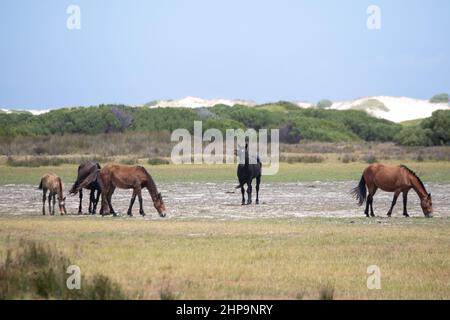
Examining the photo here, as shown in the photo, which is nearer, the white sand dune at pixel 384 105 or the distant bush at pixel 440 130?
the distant bush at pixel 440 130

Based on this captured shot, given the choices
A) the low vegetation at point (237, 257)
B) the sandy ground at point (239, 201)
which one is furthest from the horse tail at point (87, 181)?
the low vegetation at point (237, 257)

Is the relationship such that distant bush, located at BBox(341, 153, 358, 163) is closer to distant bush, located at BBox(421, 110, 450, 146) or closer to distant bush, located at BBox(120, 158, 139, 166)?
distant bush, located at BBox(120, 158, 139, 166)

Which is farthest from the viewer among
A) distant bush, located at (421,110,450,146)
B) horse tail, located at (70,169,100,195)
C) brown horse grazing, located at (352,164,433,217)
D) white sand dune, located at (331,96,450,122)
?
white sand dune, located at (331,96,450,122)

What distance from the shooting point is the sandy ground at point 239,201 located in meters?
26.0

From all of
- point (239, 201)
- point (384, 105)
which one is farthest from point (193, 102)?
point (239, 201)

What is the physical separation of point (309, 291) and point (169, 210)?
46.9ft

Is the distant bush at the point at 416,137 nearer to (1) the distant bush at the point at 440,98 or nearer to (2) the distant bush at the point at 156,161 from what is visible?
(2) the distant bush at the point at 156,161

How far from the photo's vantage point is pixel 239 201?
3092cm

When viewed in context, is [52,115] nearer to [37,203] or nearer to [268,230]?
[37,203]

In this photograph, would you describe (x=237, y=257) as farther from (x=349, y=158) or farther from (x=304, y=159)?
(x=349, y=158)

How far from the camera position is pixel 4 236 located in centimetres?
1841

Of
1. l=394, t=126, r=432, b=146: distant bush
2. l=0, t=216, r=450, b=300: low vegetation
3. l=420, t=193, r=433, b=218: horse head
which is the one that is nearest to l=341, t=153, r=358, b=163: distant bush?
l=394, t=126, r=432, b=146: distant bush

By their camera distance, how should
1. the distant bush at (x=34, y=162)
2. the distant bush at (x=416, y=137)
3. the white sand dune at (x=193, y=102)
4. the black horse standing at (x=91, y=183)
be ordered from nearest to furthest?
the black horse standing at (x=91, y=183)
the distant bush at (x=34, y=162)
the distant bush at (x=416, y=137)
the white sand dune at (x=193, y=102)

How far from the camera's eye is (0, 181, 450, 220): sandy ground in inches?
1025
